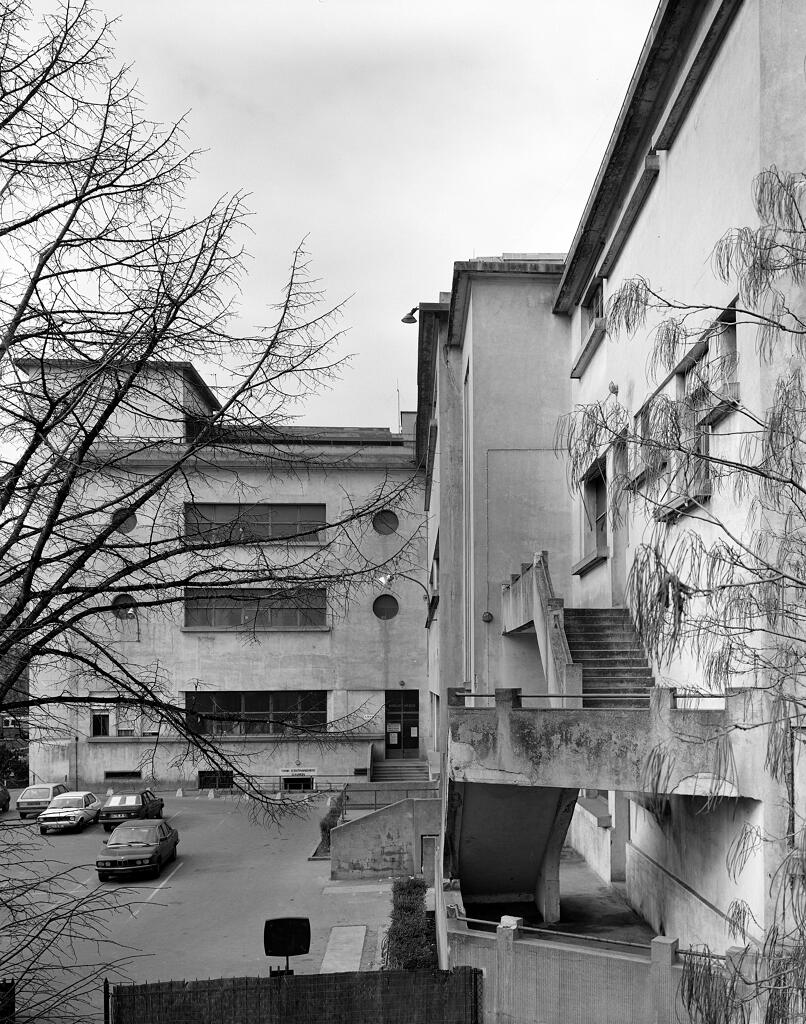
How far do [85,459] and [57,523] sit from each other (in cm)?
66

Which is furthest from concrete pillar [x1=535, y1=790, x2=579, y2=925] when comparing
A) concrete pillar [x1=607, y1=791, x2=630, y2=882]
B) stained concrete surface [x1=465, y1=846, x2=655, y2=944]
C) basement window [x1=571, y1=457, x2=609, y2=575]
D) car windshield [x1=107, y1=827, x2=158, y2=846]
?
car windshield [x1=107, y1=827, x2=158, y2=846]

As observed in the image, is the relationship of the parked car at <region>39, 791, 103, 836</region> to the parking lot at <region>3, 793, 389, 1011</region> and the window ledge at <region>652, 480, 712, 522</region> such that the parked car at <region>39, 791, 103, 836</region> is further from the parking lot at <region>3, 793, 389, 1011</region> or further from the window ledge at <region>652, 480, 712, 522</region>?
the window ledge at <region>652, 480, 712, 522</region>

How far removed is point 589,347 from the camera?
20.4 m

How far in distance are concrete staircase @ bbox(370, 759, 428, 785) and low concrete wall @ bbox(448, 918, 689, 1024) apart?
2681 centimetres

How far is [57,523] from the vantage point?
5734mm

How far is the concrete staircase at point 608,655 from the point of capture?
14733 mm

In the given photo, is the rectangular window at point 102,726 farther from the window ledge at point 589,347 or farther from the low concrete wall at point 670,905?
the low concrete wall at point 670,905

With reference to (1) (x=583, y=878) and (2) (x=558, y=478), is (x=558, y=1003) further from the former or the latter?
(2) (x=558, y=478)

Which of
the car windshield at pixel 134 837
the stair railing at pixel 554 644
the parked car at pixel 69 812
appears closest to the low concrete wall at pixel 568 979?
the stair railing at pixel 554 644

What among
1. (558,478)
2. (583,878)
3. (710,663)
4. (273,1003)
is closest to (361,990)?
(273,1003)

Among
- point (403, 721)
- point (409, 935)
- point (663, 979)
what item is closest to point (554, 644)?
point (663, 979)

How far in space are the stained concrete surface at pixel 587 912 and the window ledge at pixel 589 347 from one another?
11.0 m

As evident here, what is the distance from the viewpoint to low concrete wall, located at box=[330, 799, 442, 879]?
83.7ft

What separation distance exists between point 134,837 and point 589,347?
1788 cm
